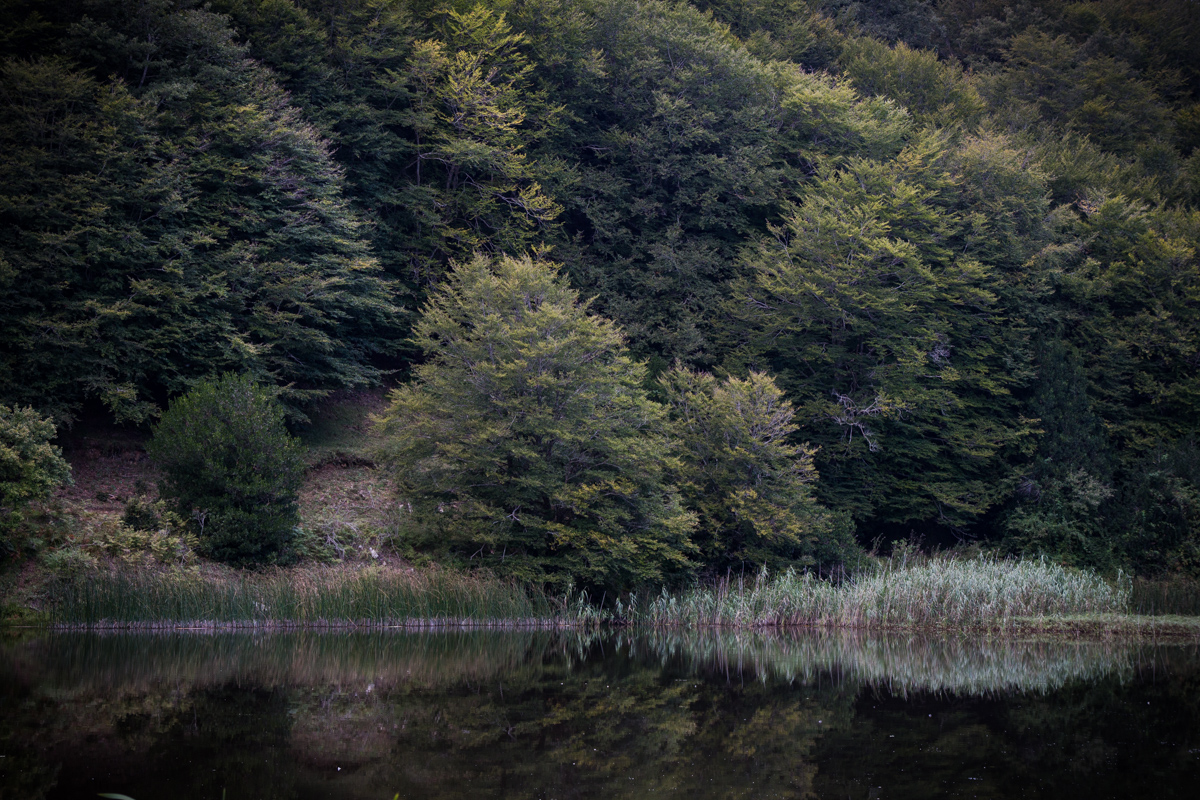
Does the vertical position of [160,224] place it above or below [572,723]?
below

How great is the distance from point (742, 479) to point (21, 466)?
48.5 feet

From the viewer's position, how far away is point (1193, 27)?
46594 millimetres

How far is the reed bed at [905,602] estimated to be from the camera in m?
19.1

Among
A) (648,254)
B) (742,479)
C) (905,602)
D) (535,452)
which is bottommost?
(648,254)

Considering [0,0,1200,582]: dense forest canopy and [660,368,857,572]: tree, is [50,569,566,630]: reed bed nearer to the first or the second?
[0,0,1200,582]: dense forest canopy

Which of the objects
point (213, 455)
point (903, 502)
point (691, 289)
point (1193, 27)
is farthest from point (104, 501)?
point (1193, 27)

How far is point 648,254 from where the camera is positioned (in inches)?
1293

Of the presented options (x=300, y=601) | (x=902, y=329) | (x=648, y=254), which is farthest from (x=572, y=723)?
(x=648, y=254)

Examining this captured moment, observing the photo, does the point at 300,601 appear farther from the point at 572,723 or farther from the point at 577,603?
the point at 572,723

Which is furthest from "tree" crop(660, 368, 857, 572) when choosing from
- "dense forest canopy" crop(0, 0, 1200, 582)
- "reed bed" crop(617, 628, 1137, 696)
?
"reed bed" crop(617, 628, 1137, 696)

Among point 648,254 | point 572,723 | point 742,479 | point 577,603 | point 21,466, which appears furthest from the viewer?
point 648,254

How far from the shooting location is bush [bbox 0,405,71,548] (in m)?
16.7

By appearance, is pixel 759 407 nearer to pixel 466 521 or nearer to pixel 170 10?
pixel 466 521

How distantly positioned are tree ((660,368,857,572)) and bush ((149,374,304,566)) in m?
8.75
